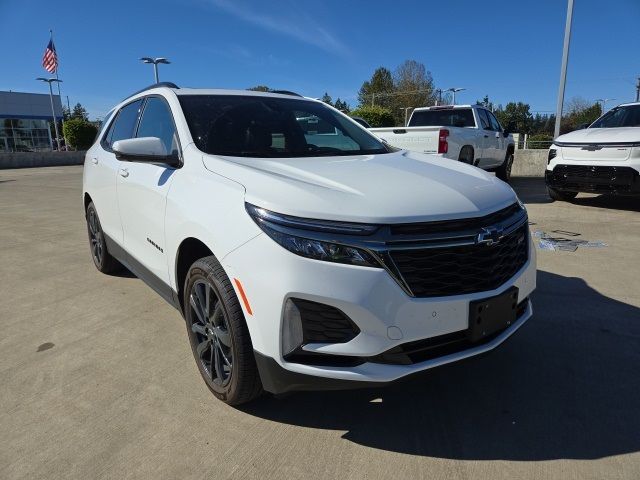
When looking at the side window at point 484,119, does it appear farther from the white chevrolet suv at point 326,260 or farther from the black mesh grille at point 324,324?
the black mesh grille at point 324,324

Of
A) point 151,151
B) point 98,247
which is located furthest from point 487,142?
point 151,151

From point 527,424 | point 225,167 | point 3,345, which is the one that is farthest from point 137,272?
point 527,424

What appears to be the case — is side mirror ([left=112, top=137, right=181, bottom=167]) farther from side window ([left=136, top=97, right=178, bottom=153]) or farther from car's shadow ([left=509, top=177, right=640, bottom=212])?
car's shadow ([left=509, top=177, right=640, bottom=212])

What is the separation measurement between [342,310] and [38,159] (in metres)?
33.3

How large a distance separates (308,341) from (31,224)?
753 centimetres

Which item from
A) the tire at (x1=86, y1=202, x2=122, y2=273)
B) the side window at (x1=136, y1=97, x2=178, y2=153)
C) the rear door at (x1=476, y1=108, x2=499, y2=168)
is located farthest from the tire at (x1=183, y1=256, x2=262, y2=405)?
the rear door at (x1=476, y1=108, x2=499, y2=168)

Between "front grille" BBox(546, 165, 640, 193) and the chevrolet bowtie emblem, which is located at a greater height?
the chevrolet bowtie emblem

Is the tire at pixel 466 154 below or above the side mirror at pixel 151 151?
below

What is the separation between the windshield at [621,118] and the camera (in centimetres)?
787

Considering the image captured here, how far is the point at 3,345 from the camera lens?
3.30 meters

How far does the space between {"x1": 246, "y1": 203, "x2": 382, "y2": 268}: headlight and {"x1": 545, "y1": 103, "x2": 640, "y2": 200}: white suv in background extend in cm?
665

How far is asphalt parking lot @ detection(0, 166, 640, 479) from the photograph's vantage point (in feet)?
6.89

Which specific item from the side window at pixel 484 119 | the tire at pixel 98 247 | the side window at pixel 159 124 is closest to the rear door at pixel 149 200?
the side window at pixel 159 124

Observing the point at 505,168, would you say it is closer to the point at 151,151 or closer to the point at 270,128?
the point at 270,128
